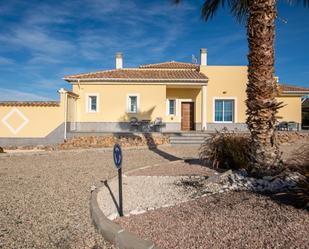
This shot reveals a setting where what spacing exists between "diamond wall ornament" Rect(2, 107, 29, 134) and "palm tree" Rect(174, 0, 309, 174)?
14988 millimetres

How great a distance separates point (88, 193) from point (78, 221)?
1.57 m

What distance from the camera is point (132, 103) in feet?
68.7

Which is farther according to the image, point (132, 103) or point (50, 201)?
point (132, 103)

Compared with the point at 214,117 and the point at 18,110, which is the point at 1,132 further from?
the point at 214,117

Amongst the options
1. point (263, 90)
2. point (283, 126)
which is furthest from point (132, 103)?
point (263, 90)

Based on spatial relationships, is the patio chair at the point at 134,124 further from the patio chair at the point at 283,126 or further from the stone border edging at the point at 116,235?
the stone border edging at the point at 116,235

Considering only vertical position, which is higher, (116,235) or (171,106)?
(171,106)

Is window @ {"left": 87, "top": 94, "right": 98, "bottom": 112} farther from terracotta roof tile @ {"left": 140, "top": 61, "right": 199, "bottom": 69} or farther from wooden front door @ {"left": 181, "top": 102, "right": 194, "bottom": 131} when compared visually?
terracotta roof tile @ {"left": 140, "top": 61, "right": 199, "bottom": 69}

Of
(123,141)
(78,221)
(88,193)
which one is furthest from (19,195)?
(123,141)

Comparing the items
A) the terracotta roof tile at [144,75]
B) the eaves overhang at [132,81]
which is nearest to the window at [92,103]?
the eaves overhang at [132,81]

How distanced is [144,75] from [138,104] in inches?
94.0

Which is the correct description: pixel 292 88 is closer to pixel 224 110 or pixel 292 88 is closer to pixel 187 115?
pixel 224 110

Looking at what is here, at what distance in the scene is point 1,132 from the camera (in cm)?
1708

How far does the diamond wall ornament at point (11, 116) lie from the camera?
17.1m
